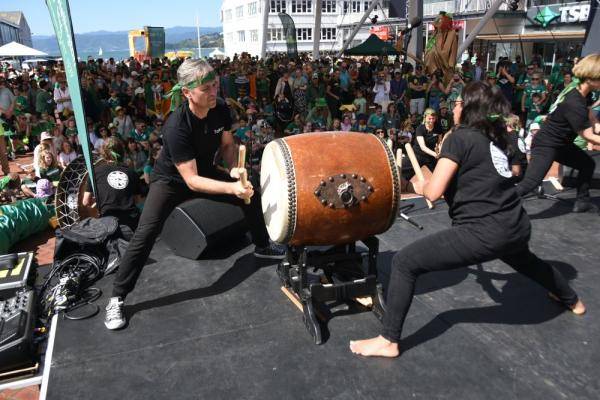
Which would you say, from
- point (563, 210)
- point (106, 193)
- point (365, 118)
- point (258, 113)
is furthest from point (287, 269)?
point (258, 113)

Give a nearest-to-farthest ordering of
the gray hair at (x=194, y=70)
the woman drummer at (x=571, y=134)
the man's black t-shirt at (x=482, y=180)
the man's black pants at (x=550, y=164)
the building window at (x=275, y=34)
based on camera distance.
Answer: the man's black t-shirt at (x=482, y=180) → the gray hair at (x=194, y=70) → the woman drummer at (x=571, y=134) → the man's black pants at (x=550, y=164) → the building window at (x=275, y=34)

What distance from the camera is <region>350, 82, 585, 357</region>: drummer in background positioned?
2246mm

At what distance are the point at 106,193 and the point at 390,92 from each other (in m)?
8.61

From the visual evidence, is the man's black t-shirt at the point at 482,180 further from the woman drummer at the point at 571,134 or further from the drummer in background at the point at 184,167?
the woman drummer at the point at 571,134

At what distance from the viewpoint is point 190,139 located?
2.94m

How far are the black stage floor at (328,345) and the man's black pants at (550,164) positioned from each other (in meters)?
0.72

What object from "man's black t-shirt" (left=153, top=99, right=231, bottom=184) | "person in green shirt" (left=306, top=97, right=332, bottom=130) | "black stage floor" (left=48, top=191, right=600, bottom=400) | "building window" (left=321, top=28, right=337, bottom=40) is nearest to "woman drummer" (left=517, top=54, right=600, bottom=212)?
"black stage floor" (left=48, top=191, right=600, bottom=400)

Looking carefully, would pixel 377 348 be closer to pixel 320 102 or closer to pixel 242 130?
pixel 242 130

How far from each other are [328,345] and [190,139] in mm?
1468

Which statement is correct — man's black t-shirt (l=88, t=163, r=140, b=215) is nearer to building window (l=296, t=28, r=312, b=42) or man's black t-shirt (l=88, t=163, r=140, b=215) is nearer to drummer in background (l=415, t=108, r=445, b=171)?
drummer in background (l=415, t=108, r=445, b=171)

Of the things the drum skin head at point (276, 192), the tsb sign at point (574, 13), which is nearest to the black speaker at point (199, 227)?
the drum skin head at point (276, 192)

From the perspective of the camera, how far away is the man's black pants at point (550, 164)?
399 cm

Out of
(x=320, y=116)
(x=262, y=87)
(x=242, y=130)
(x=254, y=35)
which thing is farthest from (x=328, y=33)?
(x=242, y=130)

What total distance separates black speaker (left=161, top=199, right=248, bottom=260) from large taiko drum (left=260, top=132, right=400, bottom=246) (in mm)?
1111
